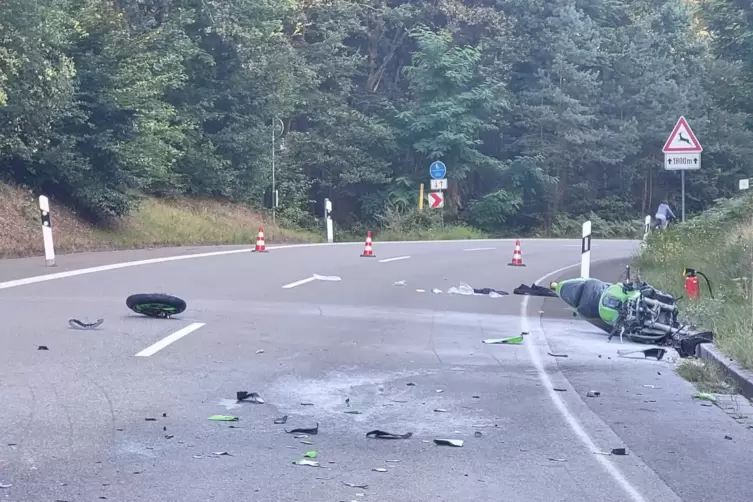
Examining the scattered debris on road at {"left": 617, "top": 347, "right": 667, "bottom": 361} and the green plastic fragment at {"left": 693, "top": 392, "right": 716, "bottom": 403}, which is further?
the scattered debris on road at {"left": 617, "top": 347, "right": 667, "bottom": 361}

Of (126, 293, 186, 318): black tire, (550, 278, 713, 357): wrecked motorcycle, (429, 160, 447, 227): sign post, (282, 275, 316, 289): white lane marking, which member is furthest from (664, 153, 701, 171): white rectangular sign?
(429, 160, 447, 227): sign post

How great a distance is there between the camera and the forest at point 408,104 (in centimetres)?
2858

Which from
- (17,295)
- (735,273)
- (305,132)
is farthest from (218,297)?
(305,132)

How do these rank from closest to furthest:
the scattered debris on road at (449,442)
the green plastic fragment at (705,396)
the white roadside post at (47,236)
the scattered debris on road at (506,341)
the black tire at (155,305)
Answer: the scattered debris on road at (449,442)
the green plastic fragment at (705,396)
the scattered debris on road at (506,341)
the black tire at (155,305)
the white roadside post at (47,236)

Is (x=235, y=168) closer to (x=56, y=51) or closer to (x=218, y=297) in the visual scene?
(x=56, y=51)

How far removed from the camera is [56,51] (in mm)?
24859

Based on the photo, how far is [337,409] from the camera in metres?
7.97

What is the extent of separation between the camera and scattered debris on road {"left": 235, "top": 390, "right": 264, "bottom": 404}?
318 inches

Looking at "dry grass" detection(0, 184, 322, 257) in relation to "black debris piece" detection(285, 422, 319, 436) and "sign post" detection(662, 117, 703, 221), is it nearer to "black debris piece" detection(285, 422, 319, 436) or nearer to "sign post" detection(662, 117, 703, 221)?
"sign post" detection(662, 117, 703, 221)

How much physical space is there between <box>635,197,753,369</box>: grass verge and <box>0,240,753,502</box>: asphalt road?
116 centimetres

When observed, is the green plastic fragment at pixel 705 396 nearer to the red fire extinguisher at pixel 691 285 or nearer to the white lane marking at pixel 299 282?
the red fire extinguisher at pixel 691 285

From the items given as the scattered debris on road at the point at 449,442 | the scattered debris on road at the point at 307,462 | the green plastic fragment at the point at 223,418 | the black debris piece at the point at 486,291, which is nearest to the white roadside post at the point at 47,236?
the black debris piece at the point at 486,291

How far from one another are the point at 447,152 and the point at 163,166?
20.6 m

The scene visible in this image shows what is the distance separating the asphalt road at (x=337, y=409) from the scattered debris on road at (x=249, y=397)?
135 millimetres
